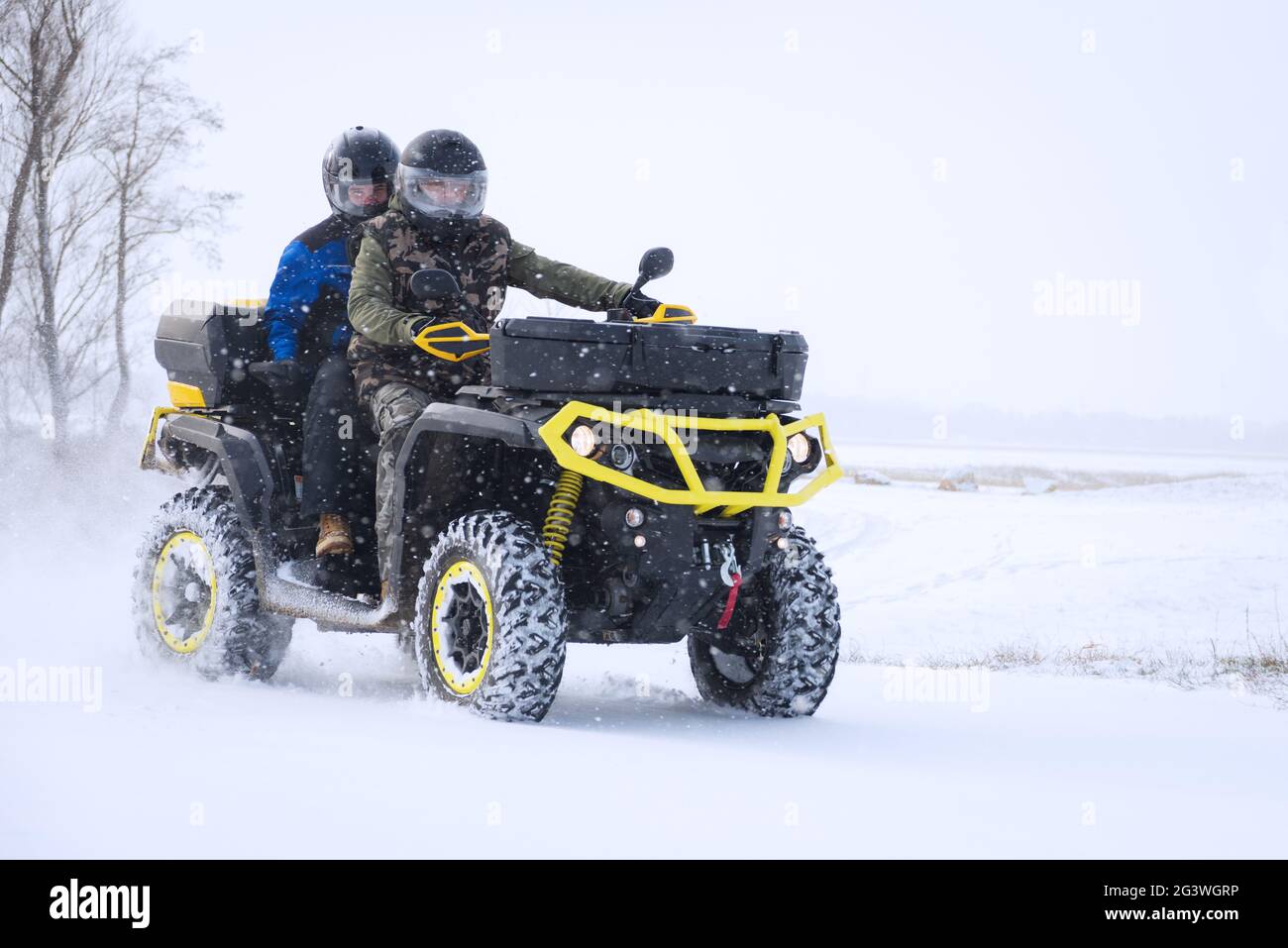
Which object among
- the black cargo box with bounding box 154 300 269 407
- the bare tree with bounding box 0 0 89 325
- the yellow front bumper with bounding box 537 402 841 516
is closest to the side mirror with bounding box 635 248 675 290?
the yellow front bumper with bounding box 537 402 841 516

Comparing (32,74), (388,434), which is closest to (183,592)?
(388,434)

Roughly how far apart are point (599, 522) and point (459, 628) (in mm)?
733

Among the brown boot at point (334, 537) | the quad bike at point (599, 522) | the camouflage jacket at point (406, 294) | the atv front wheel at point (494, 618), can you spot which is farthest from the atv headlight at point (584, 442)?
the brown boot at point (334, 537)

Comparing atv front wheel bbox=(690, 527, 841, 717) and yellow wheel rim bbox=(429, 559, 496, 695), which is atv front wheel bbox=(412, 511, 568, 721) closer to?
yellow wheel rim bbox=(429, 559, 496, 695)

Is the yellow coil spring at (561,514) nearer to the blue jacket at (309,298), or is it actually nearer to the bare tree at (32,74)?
the blue jacket at (309,298)

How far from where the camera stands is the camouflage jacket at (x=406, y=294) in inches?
245

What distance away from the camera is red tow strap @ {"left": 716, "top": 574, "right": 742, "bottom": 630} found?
5.50 metres

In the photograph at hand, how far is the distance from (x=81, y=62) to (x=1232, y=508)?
25.4m

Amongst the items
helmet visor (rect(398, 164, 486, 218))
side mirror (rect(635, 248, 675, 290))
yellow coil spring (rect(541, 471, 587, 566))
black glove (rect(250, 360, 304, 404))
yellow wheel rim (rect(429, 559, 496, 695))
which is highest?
helmet visor (rect(398, 164, 486, 218))

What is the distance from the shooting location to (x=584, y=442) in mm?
5223

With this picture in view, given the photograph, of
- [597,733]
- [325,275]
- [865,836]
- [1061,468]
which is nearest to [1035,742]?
[597,733]

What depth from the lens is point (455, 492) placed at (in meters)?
6.11

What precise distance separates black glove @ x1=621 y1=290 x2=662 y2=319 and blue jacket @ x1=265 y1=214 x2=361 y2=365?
1562 millimetres

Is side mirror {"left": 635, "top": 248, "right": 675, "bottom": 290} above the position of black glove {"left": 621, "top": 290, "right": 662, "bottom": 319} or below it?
above
